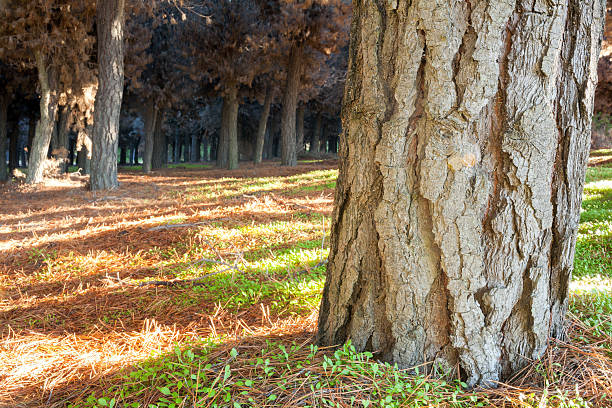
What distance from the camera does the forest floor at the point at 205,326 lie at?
1.66 meters

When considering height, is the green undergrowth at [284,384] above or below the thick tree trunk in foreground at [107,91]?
below

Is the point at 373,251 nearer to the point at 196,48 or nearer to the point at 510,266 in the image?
the point at 510,266

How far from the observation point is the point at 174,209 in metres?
6.94

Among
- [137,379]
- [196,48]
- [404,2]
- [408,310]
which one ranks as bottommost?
[137,379]

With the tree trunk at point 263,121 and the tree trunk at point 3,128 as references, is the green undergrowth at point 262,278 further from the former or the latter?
the tree trunk at point 263,121

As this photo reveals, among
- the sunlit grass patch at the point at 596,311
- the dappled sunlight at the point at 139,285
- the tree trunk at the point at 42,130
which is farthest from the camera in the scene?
the tree trunk at the point at 42,130

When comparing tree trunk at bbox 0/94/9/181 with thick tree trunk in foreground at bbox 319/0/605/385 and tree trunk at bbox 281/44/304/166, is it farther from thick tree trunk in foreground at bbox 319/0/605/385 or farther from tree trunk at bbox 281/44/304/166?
thick tree trunk in foreground at bbox 319/0/605/385

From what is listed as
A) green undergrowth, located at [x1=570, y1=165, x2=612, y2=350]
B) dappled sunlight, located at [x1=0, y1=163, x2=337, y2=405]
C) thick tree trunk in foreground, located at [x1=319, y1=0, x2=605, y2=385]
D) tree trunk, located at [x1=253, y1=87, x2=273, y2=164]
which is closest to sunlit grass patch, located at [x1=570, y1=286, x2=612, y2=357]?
green undergrowth, located at [x1=570, y1=165, x2=612, y2=350]

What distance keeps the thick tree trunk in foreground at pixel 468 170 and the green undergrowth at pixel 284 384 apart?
0.14 meters

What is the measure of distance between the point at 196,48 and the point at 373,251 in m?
18.8

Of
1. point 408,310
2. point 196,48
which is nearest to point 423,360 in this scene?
point 408,310

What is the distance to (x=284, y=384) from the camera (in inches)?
65.2

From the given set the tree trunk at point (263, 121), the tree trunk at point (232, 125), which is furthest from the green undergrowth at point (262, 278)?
the tree trunk at point (263, 121)

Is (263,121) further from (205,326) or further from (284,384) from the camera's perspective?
(284,384)
